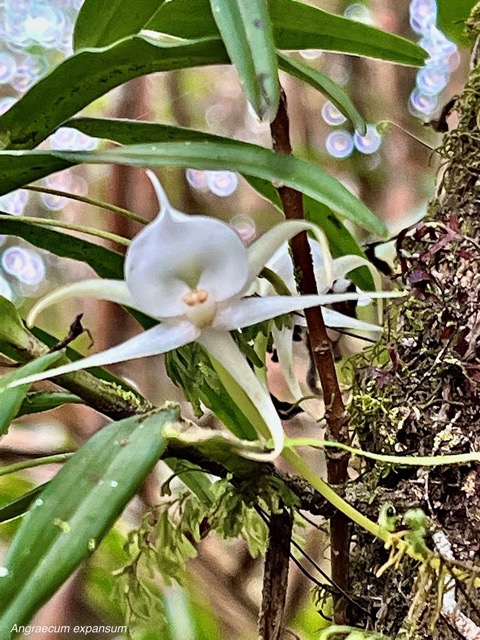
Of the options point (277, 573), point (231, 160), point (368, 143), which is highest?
point (368, 143)

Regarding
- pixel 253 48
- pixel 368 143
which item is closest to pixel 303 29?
pixel 253 48

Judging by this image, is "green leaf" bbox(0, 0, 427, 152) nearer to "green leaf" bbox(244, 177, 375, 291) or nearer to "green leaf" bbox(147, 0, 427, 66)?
"green leaf" bbox(147, 0, 427, 66)

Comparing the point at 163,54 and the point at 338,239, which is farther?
the point at 338,239

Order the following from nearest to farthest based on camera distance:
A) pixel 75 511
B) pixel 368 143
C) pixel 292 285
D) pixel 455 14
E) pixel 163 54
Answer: pixel 75 511 < pixel 163 54 < pixel 292 285 < pixel 455 14 < pixel 368 143

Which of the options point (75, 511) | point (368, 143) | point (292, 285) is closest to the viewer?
point (75, 511)

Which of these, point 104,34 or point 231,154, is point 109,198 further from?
point 231,154

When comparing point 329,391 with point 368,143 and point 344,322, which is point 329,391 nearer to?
point 344,322

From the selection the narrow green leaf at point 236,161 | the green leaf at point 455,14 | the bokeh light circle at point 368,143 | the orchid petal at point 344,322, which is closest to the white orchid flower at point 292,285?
the orchid petal at point 344,322
